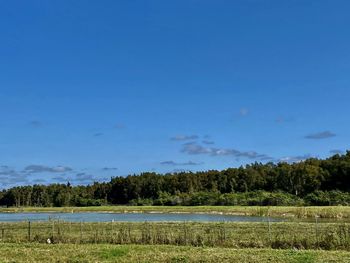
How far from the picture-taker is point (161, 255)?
90.1 ft

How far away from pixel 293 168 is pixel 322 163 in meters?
9.79

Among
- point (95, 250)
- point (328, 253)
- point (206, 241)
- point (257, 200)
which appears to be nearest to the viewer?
point (328, 253)

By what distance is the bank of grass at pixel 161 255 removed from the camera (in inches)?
1012

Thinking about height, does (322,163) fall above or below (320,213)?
above

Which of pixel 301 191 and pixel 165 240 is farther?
pixel 301 191

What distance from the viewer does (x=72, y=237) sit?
38156 millimetres

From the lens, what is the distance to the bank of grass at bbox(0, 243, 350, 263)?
2570cm

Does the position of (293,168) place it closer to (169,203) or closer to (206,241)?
(169,203)

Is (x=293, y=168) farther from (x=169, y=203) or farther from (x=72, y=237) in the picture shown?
(x=72, y=237)

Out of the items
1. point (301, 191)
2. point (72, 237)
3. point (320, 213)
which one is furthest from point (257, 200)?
point (72, 237)

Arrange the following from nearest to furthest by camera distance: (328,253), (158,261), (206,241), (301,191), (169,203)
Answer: (158,261) < (328,253) < (206,241) < (301,191) < (169,203)

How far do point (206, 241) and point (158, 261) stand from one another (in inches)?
384

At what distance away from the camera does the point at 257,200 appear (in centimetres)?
15125

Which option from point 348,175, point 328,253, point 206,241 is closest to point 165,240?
point 206,241
